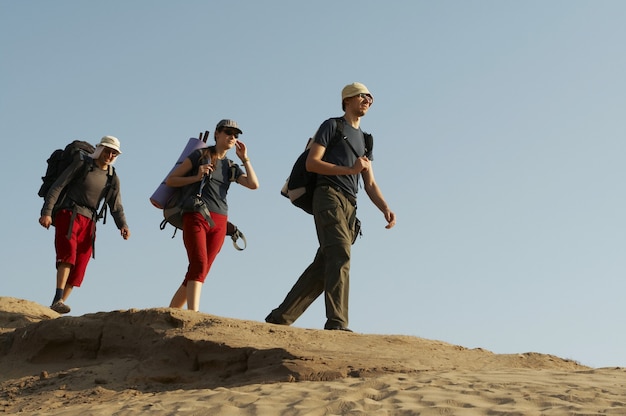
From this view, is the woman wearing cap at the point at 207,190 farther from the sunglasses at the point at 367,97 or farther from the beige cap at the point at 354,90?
the sunglasses at the point at 367,97

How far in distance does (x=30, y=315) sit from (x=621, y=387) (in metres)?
6.15

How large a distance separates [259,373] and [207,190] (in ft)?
8.02

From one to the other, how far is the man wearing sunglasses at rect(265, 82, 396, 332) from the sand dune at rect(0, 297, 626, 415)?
315 mm

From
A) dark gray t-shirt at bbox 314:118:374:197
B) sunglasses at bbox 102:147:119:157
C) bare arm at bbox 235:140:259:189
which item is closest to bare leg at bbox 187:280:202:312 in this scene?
bare arm at bbox 235:140:259:189

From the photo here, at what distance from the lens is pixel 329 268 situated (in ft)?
27.2

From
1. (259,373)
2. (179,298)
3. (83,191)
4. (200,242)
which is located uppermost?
(83,191)

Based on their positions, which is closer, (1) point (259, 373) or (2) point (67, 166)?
(1) point (259, 373)

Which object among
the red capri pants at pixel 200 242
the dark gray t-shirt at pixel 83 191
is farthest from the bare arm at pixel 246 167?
the dark gray t-shirt at pixel 83 191

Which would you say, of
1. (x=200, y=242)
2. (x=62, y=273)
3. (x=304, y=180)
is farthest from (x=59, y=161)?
(x=304, y=180)

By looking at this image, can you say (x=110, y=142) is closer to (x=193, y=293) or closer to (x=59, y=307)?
(x=59, y=307)

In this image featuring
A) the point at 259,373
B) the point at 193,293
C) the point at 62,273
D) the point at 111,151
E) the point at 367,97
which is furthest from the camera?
the point at 111,151

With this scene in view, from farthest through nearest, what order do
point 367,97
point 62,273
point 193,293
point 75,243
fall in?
point 75,243 → point 62,273 → point 193,293 → point 367,97

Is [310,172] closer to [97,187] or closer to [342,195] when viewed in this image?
[342,195]

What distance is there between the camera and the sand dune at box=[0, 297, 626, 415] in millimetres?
6332
